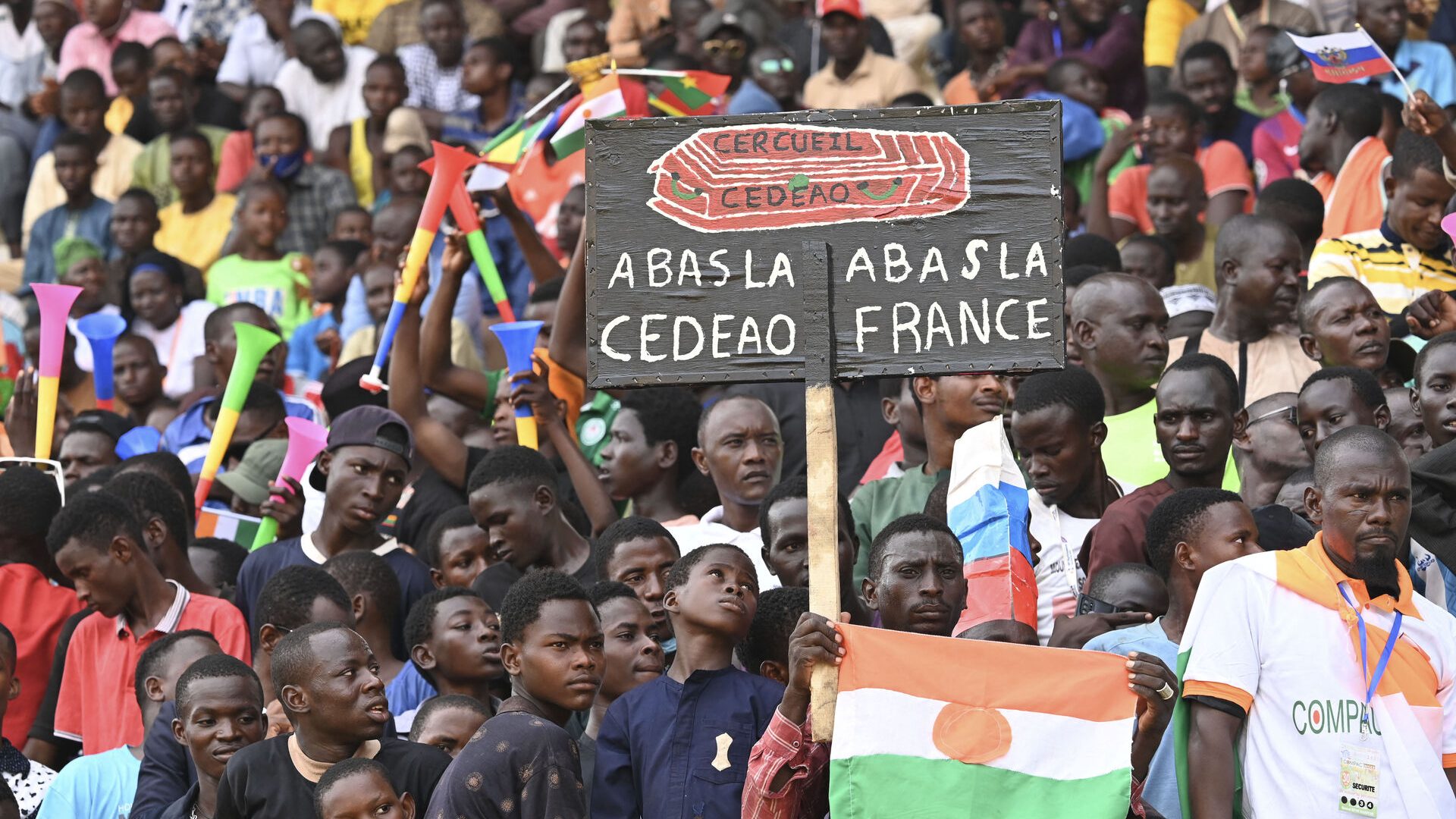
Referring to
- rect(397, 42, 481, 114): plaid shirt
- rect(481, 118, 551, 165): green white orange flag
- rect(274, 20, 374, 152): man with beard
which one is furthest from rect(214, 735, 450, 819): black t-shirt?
rect(274, 20, 374, 152): man with beard

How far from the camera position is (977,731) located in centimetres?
515

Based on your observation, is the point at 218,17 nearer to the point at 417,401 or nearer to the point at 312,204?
the point at 312,204

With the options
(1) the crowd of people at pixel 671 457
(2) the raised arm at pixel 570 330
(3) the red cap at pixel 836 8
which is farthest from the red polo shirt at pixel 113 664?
(3) the red cap at pixel 836 8

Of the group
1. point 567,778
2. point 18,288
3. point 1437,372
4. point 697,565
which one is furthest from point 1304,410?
point 18,288

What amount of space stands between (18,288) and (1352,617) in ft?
36.2

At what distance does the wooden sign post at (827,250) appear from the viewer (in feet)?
17.4

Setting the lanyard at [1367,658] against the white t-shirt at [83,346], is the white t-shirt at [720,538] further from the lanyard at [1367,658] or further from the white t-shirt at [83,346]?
the white t-shirt at [83,346]

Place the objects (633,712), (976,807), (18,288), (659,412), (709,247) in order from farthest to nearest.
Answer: (18,288)
(659,412)
(633,712)
(709,247)
(976,807)

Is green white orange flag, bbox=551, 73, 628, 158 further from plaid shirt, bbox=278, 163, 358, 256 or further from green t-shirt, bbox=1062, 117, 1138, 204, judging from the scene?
plaid shirt, bbox=278, 163, 358, 256

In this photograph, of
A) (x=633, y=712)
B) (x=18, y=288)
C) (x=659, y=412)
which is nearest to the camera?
(x=633, y=712)

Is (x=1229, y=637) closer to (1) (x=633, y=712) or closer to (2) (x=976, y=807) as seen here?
(2) (x=976, y=807)

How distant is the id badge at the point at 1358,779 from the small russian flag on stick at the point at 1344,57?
4500 millimetres

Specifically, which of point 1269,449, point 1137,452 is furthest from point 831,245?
point 1137,452

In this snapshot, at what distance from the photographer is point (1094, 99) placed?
1216cm
